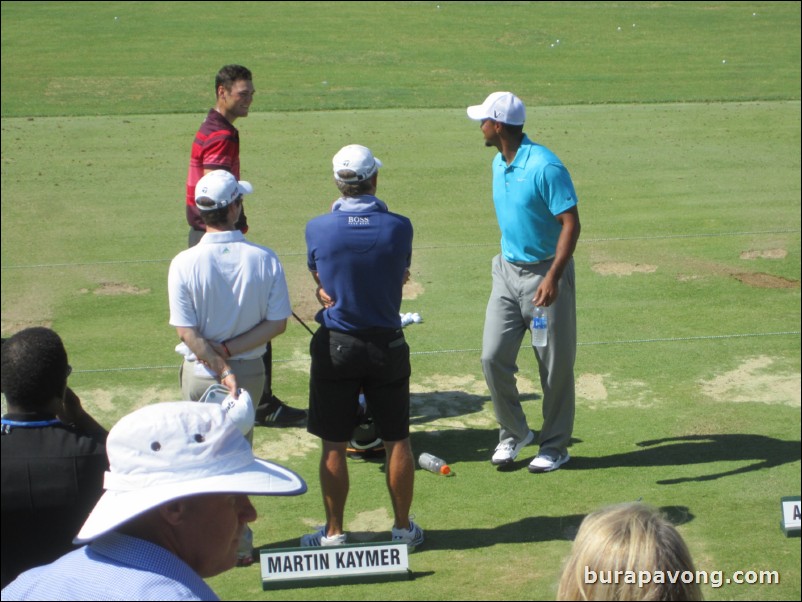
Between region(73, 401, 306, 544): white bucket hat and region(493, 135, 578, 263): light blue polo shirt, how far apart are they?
3939 mm

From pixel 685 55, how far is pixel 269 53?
985 centimetres

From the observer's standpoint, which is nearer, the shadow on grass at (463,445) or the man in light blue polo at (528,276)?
the man in light blue polo at (528,276)

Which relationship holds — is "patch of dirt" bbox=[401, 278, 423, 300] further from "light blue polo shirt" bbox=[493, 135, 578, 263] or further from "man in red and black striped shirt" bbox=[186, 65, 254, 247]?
"light blue polo shirt" bbox=[493, 135, 578, 263]

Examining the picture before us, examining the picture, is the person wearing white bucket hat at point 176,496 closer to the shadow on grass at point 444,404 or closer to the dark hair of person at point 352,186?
the dark hair of person at point 352,186

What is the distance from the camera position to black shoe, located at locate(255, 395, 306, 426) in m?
7.61

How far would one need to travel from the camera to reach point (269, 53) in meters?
25.2

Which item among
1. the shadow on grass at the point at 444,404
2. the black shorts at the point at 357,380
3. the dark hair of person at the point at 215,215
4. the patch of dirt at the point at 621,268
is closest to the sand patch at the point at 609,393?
the shadow on grass at the point at 444,404

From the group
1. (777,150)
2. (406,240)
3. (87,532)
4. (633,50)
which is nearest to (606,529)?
(87,532)

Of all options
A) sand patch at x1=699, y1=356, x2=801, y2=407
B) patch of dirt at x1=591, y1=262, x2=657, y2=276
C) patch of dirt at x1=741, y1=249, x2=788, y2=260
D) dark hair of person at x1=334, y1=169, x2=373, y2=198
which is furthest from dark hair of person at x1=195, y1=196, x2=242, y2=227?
patch of dirt at x1=741, y1=249, x2=788, y2=260

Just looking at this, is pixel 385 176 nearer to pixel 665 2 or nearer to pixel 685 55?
pixel 685 55

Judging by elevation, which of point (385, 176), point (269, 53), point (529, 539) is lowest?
point (529, 539)

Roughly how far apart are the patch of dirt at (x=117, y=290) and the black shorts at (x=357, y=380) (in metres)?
5.32

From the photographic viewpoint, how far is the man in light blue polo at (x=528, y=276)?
6.37m

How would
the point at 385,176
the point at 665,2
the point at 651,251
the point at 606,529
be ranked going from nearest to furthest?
the point at 606,529, the point at 651,251, the point at 385,176, the point at 665,2
